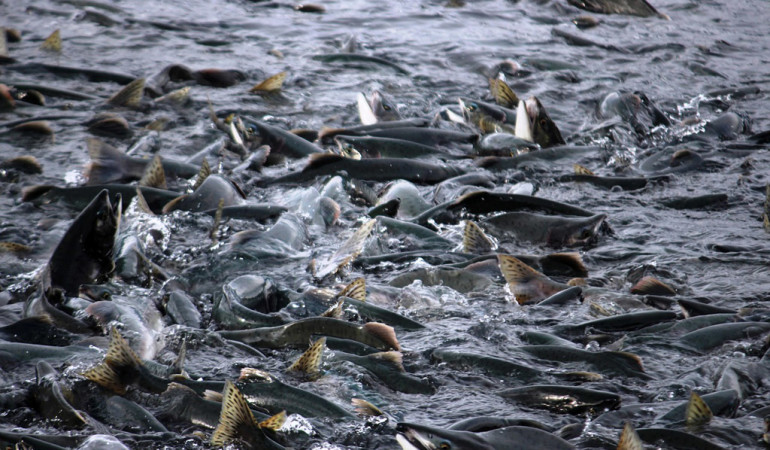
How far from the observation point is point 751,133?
256 inches

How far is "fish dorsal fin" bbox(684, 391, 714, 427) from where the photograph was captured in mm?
A: 2799

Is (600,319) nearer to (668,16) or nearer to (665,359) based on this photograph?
(665,359)

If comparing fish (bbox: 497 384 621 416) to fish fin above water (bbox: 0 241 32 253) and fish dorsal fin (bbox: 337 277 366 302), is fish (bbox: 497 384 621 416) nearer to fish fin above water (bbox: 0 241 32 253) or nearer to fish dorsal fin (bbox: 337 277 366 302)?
fish dorsal fin (bbox: 337 277 366 302)

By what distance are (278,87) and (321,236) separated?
294 cm

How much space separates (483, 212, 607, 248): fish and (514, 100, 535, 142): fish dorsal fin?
1471 mm

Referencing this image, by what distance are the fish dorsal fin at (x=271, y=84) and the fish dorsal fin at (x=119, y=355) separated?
4536mm

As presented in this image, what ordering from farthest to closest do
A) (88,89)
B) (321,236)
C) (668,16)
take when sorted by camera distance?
(668,16)
(88,89)
(321,236)

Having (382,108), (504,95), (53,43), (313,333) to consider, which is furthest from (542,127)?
(53,43)

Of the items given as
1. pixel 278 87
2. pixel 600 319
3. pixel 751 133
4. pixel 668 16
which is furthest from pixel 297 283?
pixel 668 16

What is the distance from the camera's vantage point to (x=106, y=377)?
3016mm

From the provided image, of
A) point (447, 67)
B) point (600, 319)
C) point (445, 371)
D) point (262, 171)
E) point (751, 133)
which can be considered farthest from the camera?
point (447, 67)

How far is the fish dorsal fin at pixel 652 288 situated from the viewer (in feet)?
12.9

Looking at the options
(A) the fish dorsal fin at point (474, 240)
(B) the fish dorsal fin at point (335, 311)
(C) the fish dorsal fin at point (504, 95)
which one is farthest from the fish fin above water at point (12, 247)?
(C) the fish dorsal fin at point (504, 95)

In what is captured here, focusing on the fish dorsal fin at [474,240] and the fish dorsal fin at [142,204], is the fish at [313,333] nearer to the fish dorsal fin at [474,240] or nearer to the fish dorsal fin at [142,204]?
the fish dorsal fin at [474,240]
